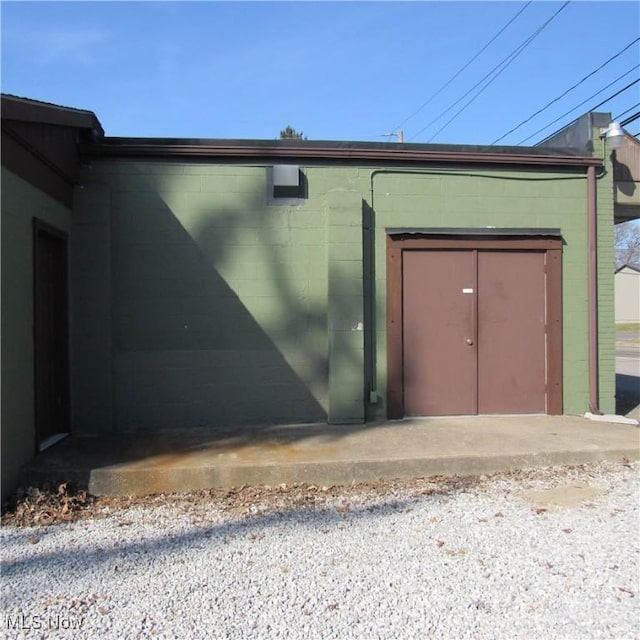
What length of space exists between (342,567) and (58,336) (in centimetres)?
431

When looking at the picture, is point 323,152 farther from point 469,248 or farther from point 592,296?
point 592,296

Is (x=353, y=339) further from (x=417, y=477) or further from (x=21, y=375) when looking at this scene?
(x=21, y=375)

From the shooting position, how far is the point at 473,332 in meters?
7.52

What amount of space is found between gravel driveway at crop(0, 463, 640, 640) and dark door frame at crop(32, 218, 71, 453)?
1.49 meters

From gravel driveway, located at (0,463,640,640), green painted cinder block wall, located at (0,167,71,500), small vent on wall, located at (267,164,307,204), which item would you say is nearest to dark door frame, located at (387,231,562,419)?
small vent on wall, located at (267,164,307,204)

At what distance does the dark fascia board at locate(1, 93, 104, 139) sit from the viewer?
4785 mm

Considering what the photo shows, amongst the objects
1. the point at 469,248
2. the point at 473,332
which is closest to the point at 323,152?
the point at 469,248

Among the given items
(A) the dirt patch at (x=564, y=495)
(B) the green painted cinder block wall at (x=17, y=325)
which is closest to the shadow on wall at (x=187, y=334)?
(B) the green painted cinder block wall at (x=17, y=325)

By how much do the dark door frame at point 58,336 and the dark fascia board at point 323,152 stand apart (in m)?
1.21

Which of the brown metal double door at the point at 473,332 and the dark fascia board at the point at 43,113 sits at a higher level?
the dark fascia board at the point at 43,113

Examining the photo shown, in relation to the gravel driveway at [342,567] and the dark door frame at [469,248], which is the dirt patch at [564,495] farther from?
the dark door frame at [469,248]

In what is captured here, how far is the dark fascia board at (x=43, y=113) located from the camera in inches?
188

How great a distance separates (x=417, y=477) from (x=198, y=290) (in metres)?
3.32

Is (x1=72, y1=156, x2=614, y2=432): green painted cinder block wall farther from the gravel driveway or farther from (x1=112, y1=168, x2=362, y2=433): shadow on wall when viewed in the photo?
the gravel driveway
